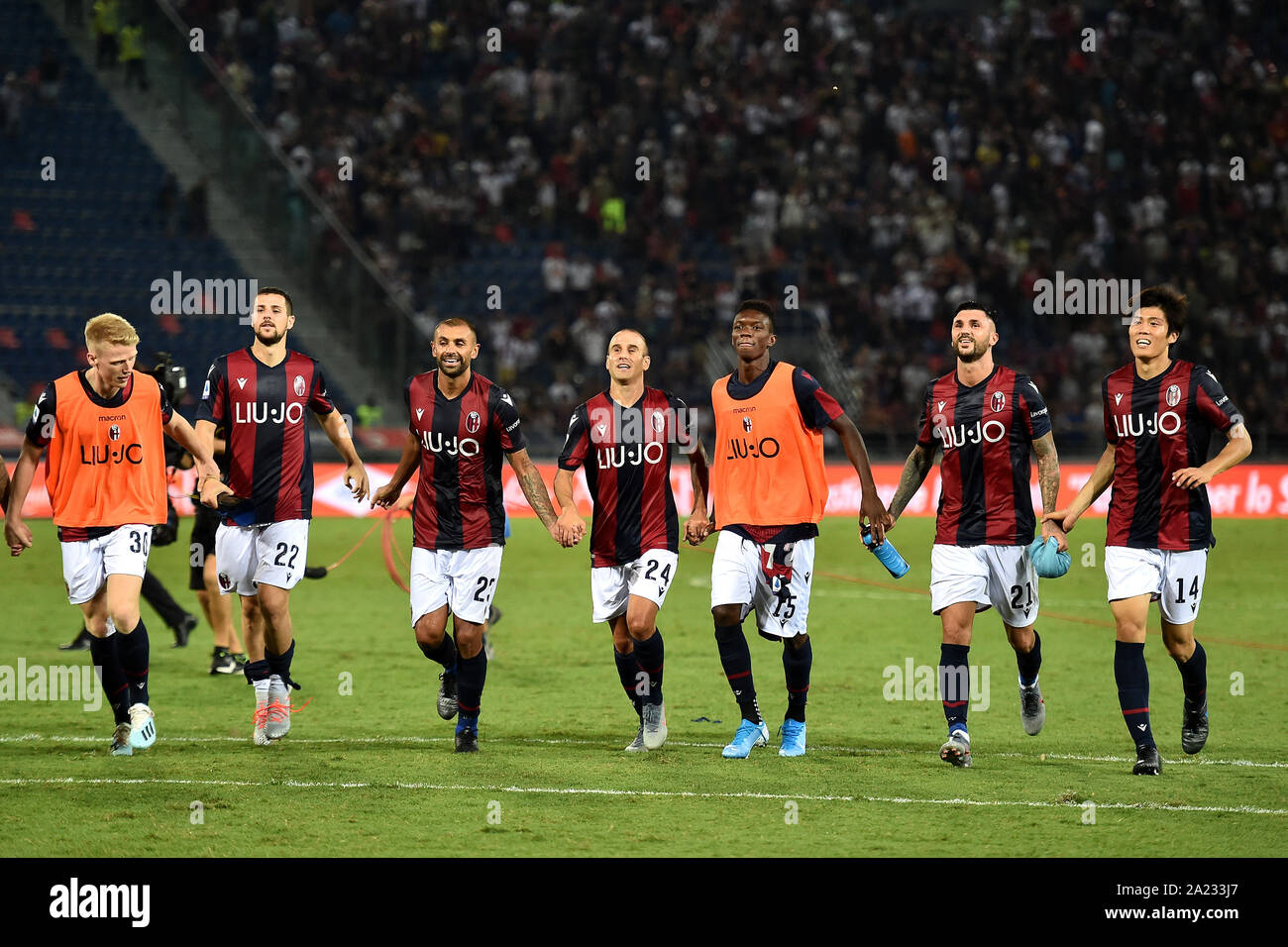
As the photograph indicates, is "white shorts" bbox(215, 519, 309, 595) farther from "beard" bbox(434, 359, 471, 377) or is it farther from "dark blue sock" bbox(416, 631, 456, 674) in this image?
"beard" bbox(434, 359, 471, 377)

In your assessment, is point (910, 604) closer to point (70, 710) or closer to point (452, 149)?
point (70, 710)

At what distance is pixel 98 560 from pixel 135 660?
58 cm

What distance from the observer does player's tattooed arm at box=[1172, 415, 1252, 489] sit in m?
7.96

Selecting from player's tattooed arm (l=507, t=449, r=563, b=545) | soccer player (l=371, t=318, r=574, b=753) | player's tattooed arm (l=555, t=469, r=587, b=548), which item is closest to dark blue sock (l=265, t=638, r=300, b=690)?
soccer player (l=371, t=318, r=574, b=753)

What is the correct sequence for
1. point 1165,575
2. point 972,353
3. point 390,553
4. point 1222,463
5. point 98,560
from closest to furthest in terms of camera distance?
point 1222,463
point 1165,575
point 972,353
point 98,560
point 390,553

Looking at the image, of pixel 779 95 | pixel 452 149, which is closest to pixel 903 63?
pixel 779 95

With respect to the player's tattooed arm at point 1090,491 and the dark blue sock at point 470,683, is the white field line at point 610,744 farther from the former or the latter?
the player's tattooed arm at point 1090,491

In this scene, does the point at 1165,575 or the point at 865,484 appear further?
the point at 865,484

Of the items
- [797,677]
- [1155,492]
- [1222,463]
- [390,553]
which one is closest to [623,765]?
[797,677]

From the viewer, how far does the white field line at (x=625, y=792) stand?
7.30 m

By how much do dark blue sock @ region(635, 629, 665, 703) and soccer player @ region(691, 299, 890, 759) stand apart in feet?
1.13

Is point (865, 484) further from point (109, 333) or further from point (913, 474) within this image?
point (109, 333)

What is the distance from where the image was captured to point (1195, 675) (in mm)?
8477

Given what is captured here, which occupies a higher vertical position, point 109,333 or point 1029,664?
point 109,333
